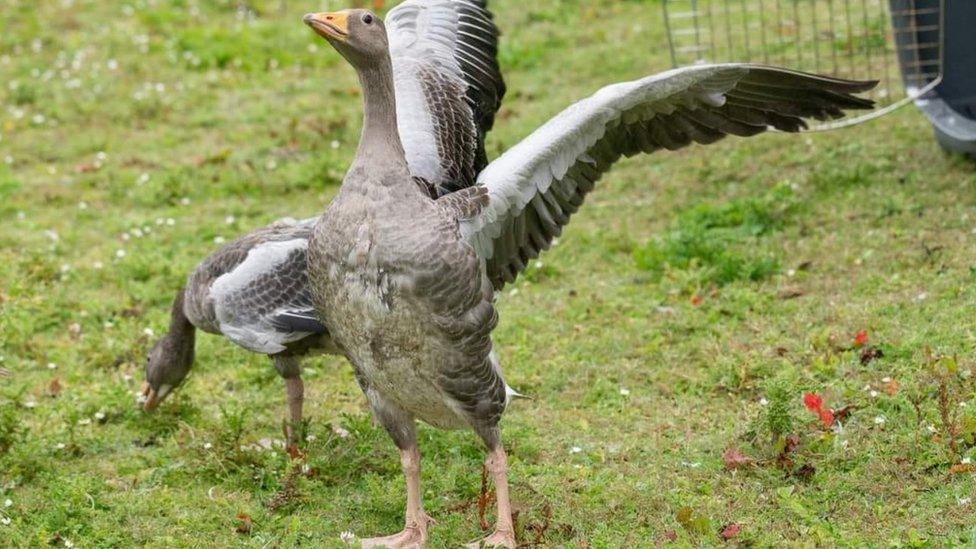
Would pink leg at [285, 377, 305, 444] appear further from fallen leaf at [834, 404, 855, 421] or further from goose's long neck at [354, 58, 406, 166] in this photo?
fallen leaf at [834, 404, 855, 421]

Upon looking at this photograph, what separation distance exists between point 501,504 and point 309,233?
6.07 ft

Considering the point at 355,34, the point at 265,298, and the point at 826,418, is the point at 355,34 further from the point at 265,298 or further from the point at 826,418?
the point at 826,418

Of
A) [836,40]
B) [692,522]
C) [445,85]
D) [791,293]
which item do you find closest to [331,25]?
[445,85]

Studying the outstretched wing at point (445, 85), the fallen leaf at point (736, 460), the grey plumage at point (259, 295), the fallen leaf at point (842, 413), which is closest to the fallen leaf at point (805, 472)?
the fallen leaf at point (736, 460)

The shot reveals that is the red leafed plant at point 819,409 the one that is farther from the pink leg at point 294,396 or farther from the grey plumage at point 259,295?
the pink leg at point 294,396

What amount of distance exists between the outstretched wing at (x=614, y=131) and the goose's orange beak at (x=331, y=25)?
0.78 metres

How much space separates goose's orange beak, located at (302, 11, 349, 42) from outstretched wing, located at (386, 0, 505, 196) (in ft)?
3.20

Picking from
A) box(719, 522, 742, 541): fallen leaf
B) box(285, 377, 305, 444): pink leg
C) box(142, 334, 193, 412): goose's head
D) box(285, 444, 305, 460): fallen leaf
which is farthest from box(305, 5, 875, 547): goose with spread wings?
box(142, 334, 193, 412): goose's head

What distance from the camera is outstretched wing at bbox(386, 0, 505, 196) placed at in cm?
564

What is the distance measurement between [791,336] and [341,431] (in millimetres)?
2367

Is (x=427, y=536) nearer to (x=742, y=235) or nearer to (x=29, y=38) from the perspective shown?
(x=742, y=235)

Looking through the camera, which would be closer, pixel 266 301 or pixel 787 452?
pixel 787 452

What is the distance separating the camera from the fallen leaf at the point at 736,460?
5.25 meters

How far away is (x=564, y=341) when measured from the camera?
681 centimetres
